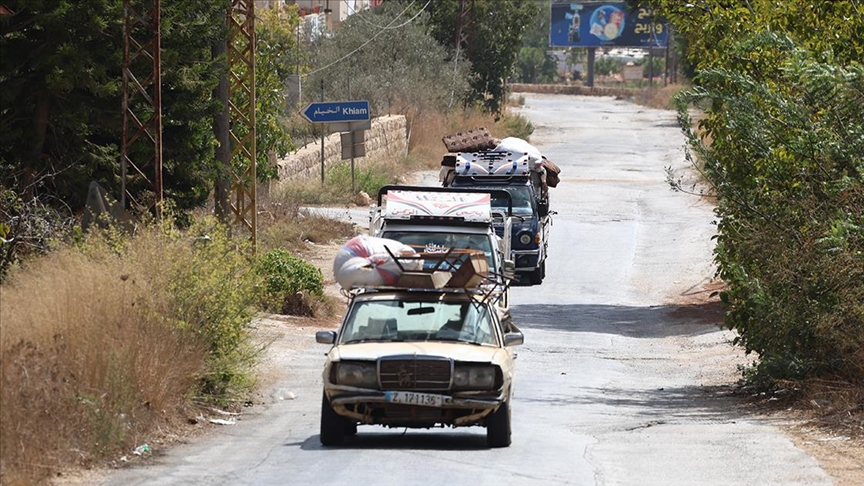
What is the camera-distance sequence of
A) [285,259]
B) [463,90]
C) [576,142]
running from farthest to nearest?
1. [576,142]
2. [463,90]
3. [285,259]

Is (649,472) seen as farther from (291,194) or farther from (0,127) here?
(291,194)

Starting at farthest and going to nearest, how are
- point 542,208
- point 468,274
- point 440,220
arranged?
point 542,208
point 440,220
point 468,274

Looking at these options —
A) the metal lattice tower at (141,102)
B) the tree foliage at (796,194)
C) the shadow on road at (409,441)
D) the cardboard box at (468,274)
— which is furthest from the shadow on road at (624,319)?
the cardboard box at (468,274)

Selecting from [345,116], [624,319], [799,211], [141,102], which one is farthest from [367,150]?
[799,211]

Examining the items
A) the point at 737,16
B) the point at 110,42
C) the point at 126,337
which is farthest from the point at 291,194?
the point at 126,337

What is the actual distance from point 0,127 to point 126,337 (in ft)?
28.8

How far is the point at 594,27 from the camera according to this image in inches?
5074

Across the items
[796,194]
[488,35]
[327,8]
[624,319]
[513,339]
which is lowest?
[624,319]

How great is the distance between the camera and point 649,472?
41.3ft

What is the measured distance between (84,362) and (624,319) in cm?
1667

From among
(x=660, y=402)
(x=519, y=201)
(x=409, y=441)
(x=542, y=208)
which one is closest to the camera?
(x=409, y=441)

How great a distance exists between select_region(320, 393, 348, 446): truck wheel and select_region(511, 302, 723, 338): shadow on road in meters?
12.7

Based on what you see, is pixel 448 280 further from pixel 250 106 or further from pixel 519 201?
pixel 519 201

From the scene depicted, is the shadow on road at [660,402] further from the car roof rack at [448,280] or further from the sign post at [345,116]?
the sign post at [345,116]
